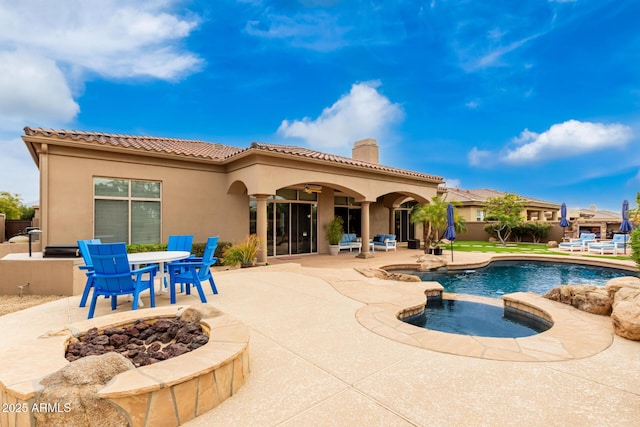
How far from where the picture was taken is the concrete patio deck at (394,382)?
249 cm

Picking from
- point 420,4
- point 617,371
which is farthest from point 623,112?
point 617,371

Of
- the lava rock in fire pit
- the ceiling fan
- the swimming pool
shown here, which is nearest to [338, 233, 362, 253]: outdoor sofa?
the ceiling fan

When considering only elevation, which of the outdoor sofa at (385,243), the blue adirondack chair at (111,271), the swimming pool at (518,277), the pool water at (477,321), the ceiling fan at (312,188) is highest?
the ceiling fan at (312,188)

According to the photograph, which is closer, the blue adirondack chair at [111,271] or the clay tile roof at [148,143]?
the blue adirondack chair at [111,271]

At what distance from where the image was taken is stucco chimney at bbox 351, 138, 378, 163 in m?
20.5

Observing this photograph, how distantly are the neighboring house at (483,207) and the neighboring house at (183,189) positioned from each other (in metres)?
13.4

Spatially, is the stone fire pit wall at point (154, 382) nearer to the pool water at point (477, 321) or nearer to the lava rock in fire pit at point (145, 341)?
the lava rock in fire pit at point (145, 341)

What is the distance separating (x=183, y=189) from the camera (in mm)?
11680

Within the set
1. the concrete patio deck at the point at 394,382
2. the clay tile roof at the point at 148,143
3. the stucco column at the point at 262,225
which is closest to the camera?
the concrete patio deck at the point at 394,382

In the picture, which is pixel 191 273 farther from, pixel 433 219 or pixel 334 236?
pixel 433 219

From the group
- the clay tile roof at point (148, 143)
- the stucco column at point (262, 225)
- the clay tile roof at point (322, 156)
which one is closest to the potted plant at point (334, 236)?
the clay tile roof at point (322, 156)

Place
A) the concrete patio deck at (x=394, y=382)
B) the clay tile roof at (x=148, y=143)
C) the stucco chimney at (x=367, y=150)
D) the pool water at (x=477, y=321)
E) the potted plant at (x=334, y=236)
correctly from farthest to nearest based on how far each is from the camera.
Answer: the stucco chimney at (x=367, y=150), the potted plant at (x=334, y=236), the clay tile roof at (x=148, y=143), the pool water at (x=477, y=321), the concrete patio deck at (x=394, y=382)

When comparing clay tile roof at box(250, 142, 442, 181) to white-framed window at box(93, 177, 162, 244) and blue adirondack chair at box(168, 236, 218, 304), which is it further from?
blue adirondack chair at box(168, 236, 218, 304)

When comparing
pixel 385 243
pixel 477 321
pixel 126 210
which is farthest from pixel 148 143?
pixel 477 321
